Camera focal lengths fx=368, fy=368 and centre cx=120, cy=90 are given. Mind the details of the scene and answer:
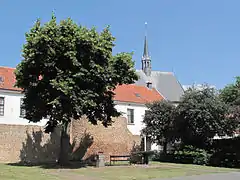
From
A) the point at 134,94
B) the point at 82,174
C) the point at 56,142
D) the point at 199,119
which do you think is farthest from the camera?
the point at 134,94

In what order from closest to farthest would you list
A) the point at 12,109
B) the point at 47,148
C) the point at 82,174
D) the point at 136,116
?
1. the point at 82,174
2. the point at 12,109
3. the point at 47,148
4. the point at 136,116

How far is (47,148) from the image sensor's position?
113ft

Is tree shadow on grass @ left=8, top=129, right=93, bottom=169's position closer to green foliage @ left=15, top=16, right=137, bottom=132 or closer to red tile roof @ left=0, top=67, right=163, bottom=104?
→ red tile roof @ left=0, top=67, right=163, bottom=104

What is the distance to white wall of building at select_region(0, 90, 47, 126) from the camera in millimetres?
33122

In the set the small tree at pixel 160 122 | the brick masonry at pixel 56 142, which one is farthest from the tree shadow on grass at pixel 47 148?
the small tree at pixel 160 122

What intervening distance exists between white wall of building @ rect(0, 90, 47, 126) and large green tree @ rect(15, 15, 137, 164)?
675 cm

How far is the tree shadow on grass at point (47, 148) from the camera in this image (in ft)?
109

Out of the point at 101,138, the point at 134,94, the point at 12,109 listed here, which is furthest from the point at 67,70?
the point at 134,94

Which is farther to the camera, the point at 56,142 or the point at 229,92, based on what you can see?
the point at 229,92

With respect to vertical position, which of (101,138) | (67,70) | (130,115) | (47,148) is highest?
(67,70)

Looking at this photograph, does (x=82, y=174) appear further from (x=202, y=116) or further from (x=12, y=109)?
(x=202, y=116)

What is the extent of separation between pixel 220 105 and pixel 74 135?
14022mm

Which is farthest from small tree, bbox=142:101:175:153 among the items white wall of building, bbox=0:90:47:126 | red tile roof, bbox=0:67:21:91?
red tile roof, bbox=0:67:21:91

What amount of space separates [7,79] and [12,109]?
11.7 ft
